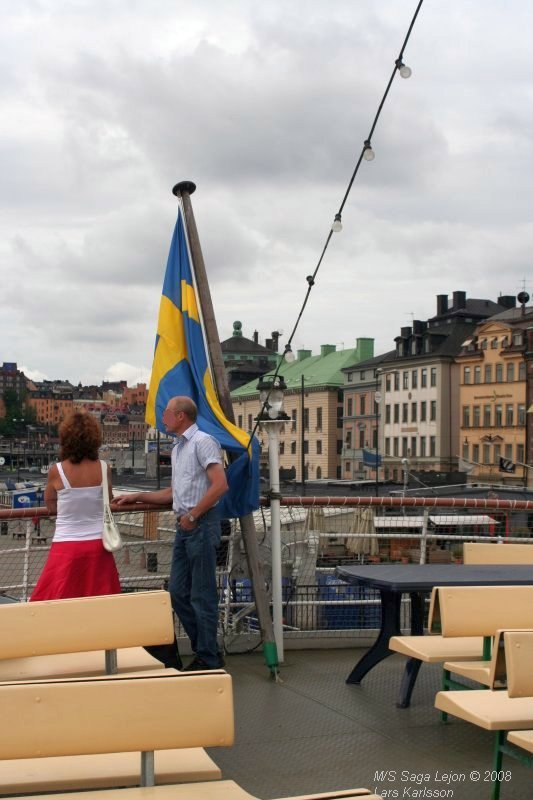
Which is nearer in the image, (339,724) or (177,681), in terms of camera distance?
(177,681)

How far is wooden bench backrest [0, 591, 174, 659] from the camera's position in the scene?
4.57 m

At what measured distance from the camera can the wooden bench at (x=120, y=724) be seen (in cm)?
317

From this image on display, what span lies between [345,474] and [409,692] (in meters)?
106

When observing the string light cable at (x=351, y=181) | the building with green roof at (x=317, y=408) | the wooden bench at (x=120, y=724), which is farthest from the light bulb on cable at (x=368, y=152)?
the building with green roof at (x=317, y=408)

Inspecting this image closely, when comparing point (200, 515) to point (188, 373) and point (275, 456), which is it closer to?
point (275, 456)

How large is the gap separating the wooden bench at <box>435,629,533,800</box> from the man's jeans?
224cm

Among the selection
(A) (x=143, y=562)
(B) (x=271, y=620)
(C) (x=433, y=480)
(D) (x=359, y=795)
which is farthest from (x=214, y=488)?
(C) (x=433, y=480)

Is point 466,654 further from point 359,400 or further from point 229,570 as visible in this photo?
point 359,400

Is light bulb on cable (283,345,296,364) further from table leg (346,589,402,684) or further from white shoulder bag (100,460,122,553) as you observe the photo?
table leg (346,589,402,684)

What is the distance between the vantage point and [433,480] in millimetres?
84250

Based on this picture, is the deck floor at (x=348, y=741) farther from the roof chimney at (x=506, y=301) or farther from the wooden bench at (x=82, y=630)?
the roof chimney at (x=506, y=301)

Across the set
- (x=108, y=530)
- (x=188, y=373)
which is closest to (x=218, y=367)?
(x=188, y=373)

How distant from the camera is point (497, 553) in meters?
7.09

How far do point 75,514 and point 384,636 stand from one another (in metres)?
2.09
